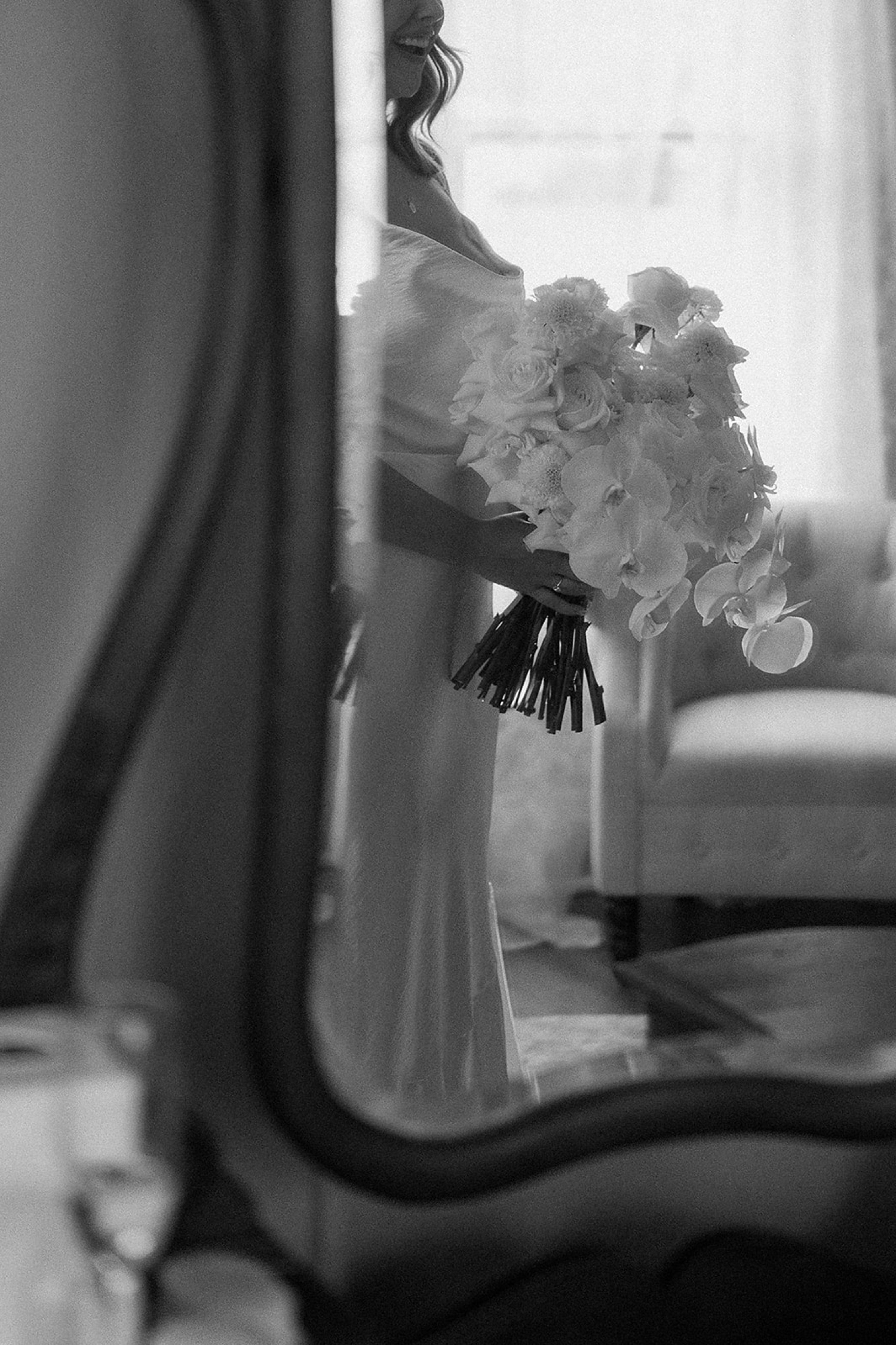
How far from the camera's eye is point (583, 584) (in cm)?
62

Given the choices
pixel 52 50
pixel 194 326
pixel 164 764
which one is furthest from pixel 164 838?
pixel 52 50

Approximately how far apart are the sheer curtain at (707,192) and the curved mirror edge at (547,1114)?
0.30 feet

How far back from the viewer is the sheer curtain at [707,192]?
1.90 feet

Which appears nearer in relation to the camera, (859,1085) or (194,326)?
(194,326)

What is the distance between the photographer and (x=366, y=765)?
1.92 feet

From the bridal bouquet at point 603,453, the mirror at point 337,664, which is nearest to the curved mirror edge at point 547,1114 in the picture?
the mirror at point 337,664

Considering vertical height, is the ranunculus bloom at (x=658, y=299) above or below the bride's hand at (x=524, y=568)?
above

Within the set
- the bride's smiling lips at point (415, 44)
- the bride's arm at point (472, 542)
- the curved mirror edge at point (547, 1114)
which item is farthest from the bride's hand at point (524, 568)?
the bride's smiling lips at point (415, 44)

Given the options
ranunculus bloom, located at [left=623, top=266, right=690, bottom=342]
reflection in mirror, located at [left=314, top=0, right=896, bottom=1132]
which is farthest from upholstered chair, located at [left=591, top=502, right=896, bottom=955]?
ranunculus bloom, located at [left=623, top=266, right=690, bottom=342]

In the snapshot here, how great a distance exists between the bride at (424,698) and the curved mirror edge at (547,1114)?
13mm

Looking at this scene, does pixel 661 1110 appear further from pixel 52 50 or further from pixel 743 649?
pixel 52 50

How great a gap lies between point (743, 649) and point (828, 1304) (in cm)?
33

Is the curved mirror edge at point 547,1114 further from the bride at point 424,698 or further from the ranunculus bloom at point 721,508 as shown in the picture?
the ranunculus bloom at point 721,508

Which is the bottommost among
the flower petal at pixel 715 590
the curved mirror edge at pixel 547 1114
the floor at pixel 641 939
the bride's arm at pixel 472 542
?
the curved mirror edge at pixel 547 1114
